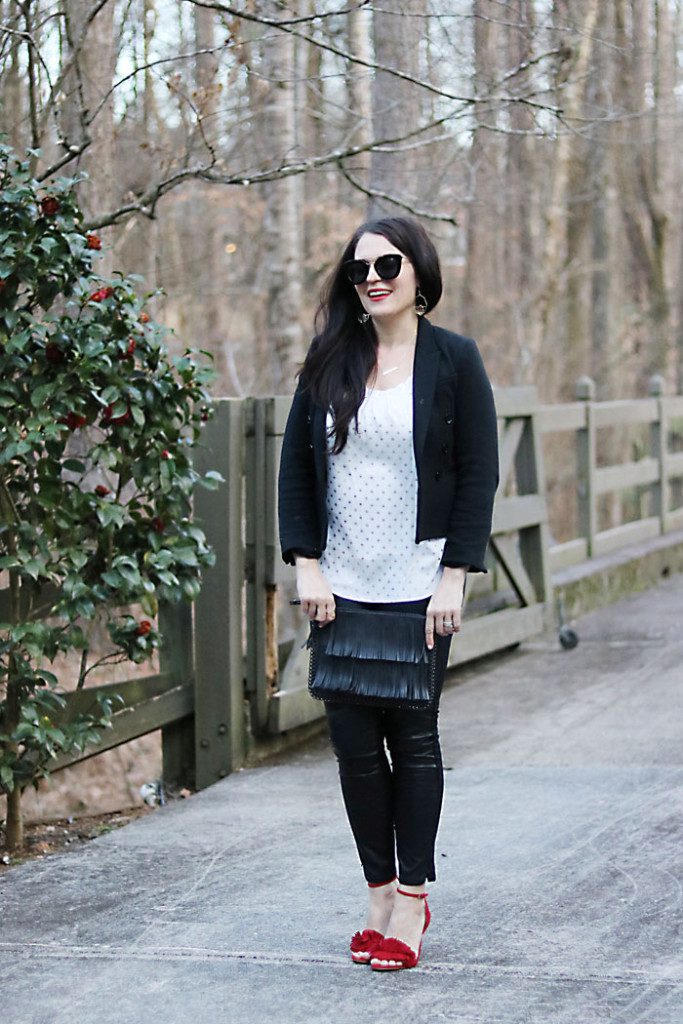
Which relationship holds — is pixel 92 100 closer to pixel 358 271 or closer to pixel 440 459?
pixel 358 271

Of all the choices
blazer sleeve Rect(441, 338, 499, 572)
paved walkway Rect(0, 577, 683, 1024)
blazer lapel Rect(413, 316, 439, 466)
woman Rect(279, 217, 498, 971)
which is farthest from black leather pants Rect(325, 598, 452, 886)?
blazer lapel Rect(413, 316, 439, 466)

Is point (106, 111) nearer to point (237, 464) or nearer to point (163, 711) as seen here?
point (237, 464)

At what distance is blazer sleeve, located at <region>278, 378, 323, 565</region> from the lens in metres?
3.70

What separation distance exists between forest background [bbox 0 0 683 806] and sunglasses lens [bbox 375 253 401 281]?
122 centimetres

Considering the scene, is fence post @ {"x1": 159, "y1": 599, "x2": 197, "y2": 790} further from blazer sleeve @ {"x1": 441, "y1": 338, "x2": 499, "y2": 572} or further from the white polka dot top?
blazer sleeve @ {"x1": 441, "y1": 338, "x2": 499, "y2": 572}

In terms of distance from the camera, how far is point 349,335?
3760 mm

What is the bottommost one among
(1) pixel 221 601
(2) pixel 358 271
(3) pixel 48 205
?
(1) pixel 221 601

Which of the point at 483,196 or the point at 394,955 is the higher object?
the point at 483,196

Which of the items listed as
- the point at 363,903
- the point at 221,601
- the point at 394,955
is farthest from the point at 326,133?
the point at 394,955

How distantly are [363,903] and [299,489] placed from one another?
1.28 m

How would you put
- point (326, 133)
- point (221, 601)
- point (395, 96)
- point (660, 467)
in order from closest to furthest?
point (221, 601) → point (395, 96) → point (326, 133) → point (660, 467)

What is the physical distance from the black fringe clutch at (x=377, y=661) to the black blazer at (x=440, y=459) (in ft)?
0.63

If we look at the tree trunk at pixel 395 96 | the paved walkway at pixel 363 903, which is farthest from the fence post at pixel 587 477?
the paved walkway at pixel 363 903

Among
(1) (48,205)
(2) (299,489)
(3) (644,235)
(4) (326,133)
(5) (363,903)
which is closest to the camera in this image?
(2) (299,489)
